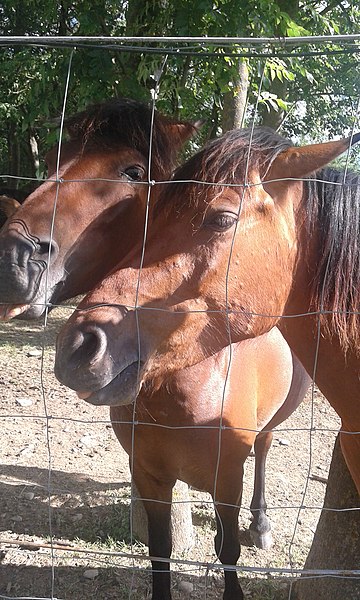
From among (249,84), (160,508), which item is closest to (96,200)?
(160,508)

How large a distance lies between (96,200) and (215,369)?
2.91ft

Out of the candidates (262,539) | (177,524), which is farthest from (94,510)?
(262,539)

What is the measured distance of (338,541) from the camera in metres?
2.44

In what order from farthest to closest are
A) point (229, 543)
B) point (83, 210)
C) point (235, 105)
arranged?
point (235, 105) < point (229, 543) < point (83, 210)

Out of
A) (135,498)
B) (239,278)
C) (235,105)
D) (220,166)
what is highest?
(235,105)

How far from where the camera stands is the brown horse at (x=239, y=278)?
1510 millimetres

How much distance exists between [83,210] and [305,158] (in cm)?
86

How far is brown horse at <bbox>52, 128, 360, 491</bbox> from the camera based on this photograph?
4.95ft

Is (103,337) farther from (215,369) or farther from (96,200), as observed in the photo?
(215,369)

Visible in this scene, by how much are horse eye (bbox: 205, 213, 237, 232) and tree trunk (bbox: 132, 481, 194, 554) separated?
82.3 inches

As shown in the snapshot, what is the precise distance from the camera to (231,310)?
1.65m

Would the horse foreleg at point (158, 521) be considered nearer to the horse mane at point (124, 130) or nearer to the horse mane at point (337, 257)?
the horse mane at point (337, 257)

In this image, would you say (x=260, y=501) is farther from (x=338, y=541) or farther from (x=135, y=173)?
(x=135, y=173)

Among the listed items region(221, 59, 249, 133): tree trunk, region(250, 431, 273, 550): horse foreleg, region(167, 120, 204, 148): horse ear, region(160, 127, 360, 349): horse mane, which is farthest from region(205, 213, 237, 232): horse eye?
region(250, 431, 273, 550): horse foreleg
